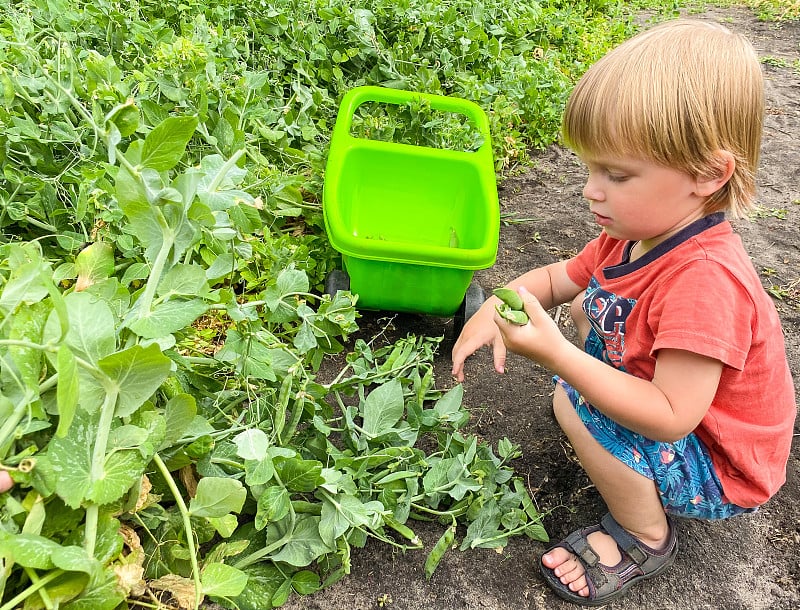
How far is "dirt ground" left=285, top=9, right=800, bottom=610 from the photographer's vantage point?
4.13ft

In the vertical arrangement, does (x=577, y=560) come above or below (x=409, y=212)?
below

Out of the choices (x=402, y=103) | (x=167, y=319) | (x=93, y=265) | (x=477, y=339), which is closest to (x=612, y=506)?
(x=477, y=339)

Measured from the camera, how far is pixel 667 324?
1109 mm

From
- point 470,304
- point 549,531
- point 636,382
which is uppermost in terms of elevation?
point 636,382

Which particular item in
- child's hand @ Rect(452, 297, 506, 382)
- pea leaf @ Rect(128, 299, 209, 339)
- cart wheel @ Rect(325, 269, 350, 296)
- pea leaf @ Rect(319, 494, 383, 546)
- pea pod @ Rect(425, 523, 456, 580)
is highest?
pea leaf @ Rect(128, 299, 209, 339)

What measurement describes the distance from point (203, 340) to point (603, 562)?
1.00 meters

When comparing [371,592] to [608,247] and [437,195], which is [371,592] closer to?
[608,247]

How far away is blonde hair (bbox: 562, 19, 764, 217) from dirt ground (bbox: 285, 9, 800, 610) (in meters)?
0.28

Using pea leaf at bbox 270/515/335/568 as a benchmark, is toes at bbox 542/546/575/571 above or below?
below

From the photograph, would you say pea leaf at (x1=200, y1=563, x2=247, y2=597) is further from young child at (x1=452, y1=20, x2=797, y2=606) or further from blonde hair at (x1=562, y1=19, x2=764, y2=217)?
blonde hair at (x1=562, y1=19, x2=764, y2=217)

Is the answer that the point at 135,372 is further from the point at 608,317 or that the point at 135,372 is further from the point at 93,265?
the point at 608,317

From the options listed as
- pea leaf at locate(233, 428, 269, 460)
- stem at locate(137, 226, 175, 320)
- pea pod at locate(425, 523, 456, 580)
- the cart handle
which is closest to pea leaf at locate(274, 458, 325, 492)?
pea leaf at locate(233, 428, 269, 460)

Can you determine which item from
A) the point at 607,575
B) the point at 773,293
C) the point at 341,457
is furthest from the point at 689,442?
the point at 773,293

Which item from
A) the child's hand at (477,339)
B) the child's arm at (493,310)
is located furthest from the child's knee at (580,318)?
the child's hand at (477,339)
